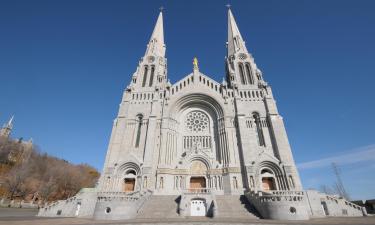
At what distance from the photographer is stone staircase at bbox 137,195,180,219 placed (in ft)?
46.9

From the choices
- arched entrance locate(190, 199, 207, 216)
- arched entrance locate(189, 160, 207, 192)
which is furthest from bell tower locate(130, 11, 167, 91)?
arched entrance locate(190, 199, 207, 216)

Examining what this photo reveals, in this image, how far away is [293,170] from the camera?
19609mm

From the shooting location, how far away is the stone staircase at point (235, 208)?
46.3ft

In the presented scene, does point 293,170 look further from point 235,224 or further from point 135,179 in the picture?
point 135,179

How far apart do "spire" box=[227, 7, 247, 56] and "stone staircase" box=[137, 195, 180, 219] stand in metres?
25.9

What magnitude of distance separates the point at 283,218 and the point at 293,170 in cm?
858

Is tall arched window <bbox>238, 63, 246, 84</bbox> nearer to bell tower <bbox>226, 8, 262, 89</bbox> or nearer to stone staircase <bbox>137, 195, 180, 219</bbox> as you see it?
bell tower <bbox>226, 8, 262, 89</bbox>

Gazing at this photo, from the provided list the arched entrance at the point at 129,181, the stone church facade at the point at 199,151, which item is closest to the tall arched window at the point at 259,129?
the stone church facade at the point at 199,151

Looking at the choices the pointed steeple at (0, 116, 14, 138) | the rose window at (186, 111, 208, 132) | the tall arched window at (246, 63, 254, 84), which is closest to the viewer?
the rose window at (186, 111, 208, 132)

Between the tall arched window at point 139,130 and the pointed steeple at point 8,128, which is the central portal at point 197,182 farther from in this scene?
the pointed steeple at point 8,128

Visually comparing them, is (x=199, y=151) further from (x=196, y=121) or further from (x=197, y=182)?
(x=196, y=121)

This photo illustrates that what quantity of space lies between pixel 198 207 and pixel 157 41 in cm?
2977

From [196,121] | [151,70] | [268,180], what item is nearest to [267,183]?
[268,180]

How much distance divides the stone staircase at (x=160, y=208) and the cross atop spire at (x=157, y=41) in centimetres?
2398
